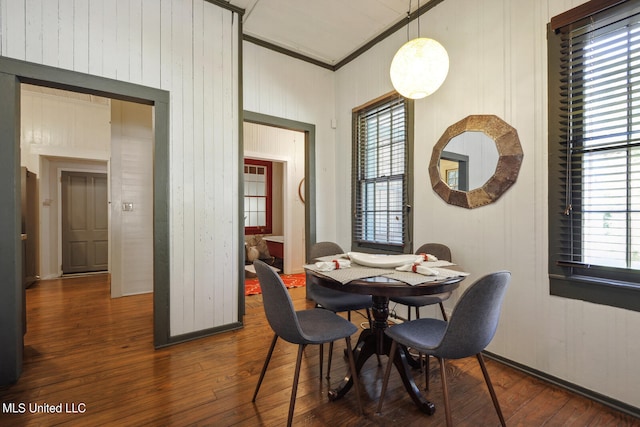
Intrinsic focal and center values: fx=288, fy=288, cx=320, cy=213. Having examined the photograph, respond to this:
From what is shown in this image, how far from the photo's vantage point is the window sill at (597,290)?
170 cm

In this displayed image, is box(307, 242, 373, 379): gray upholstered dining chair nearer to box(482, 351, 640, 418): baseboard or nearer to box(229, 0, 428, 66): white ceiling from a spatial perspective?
box(482, 351, 640, 418): baseboard

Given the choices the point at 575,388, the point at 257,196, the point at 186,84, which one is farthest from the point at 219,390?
the point at 257,196

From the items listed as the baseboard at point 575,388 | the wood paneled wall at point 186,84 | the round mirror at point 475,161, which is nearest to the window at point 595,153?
the round mirror at point 475,161

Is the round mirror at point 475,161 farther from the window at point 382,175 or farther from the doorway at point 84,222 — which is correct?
the doorway at point 84,222

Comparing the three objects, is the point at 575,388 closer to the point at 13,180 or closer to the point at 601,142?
the point at 601,142

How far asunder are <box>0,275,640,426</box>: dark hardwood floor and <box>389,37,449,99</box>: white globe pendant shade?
215 cm

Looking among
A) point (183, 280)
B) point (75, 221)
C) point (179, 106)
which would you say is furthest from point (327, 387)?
point (75, 221)

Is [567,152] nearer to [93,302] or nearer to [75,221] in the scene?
[93,302]

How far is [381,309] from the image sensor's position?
80.0 inches

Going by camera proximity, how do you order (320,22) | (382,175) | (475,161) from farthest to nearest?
(382,175), (320,22), (475,161)

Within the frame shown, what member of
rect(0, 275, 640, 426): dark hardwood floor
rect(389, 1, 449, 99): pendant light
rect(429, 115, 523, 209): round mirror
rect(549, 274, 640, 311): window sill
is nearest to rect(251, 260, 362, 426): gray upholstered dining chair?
rect(0, 275, 640, 426): dark hardwood floor

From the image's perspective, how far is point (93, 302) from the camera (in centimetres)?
384

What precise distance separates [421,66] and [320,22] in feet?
5.58

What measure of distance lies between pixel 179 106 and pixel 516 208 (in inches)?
119
